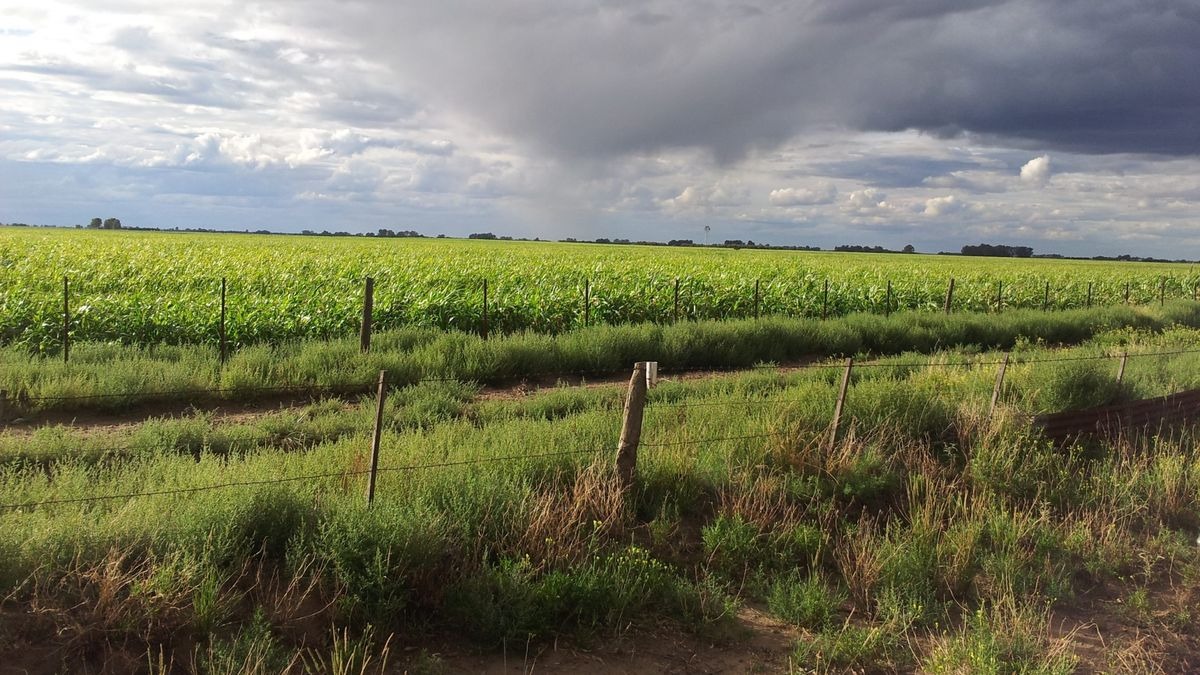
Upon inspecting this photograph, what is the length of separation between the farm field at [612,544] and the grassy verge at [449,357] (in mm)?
1486

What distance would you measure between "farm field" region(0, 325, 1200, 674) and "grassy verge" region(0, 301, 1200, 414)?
149cm

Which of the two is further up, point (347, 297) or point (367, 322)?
point (347, 297)

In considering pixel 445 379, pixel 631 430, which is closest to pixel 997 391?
pixel 631 430

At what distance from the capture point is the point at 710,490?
24.6 feet

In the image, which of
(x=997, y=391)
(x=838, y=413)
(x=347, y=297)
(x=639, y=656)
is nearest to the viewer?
(x=639, y=656)

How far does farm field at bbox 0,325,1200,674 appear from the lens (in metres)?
4.76

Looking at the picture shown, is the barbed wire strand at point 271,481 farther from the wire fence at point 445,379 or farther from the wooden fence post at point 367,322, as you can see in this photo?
the wooden fence post at point 367,322

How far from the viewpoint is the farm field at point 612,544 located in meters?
4.76

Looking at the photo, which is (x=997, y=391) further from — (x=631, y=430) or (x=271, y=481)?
(x=271, y=481)

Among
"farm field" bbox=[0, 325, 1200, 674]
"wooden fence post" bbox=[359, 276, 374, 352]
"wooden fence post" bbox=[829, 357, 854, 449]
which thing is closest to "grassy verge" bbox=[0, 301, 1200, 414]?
"wooden fence post" bbox=[359, 276, 374, 352]

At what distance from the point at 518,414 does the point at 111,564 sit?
259 inches

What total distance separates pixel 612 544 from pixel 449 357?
7869 millimetres

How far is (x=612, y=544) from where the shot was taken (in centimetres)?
626

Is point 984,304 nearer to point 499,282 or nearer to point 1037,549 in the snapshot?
point 499,282
